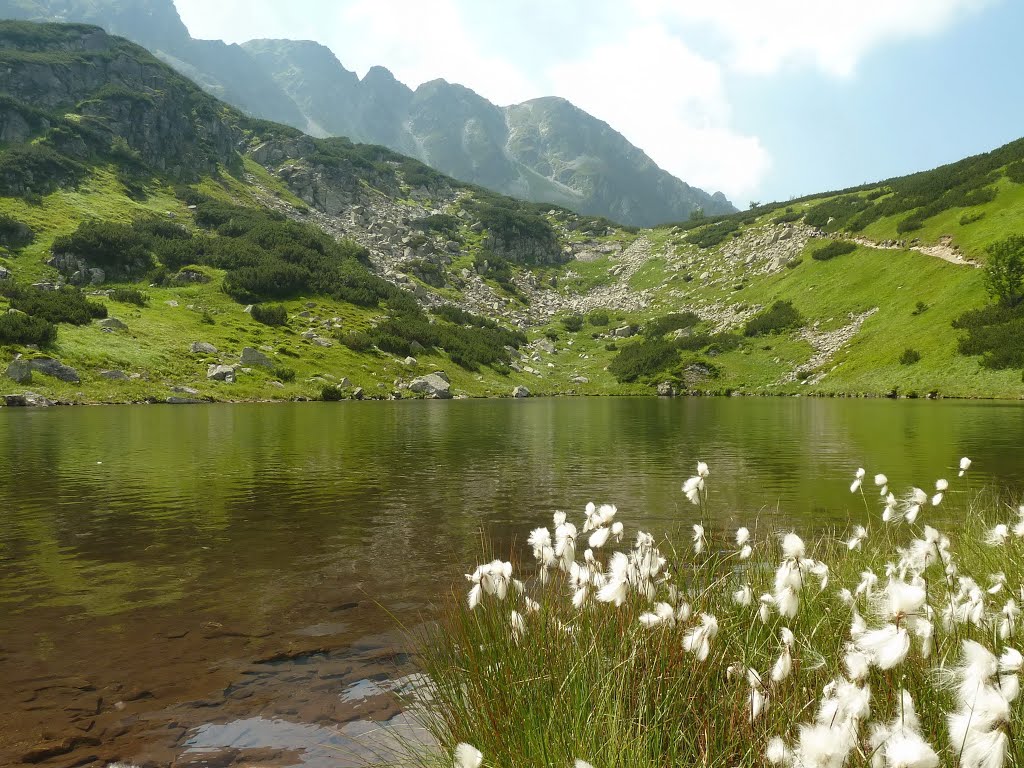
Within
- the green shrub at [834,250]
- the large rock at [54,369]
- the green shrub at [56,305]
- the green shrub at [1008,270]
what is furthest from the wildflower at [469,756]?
the green shrub at [834,250]

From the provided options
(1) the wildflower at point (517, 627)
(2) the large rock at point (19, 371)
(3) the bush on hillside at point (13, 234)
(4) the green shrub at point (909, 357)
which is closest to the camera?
(1) the wildflower at point (517, 627)

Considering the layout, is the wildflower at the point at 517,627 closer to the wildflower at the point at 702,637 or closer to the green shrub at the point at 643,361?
the wildflower at the point at 702,637

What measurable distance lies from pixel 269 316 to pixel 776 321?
291 ft

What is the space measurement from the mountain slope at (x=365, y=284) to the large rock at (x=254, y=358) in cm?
32

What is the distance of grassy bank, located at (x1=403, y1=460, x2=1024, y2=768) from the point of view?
2645mm

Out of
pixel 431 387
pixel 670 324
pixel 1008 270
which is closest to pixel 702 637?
pixel 431 387

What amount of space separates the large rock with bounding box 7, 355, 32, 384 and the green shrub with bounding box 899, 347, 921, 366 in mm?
98309

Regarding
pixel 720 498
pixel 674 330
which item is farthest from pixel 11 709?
pixel 674 330

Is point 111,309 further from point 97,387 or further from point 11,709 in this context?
point 11,709

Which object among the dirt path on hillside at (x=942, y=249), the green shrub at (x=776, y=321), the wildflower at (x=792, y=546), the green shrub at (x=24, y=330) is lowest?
the wildflower at (x=792, y=546)

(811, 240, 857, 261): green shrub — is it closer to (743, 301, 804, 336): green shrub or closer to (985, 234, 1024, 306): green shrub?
(743, 301, 804, 336): green shrub

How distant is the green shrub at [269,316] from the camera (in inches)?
3738

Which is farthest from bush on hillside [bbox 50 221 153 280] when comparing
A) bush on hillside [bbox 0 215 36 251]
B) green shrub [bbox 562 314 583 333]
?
green shrub [bbox 562 314 583 333]

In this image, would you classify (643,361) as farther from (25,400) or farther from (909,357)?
(25,400)
